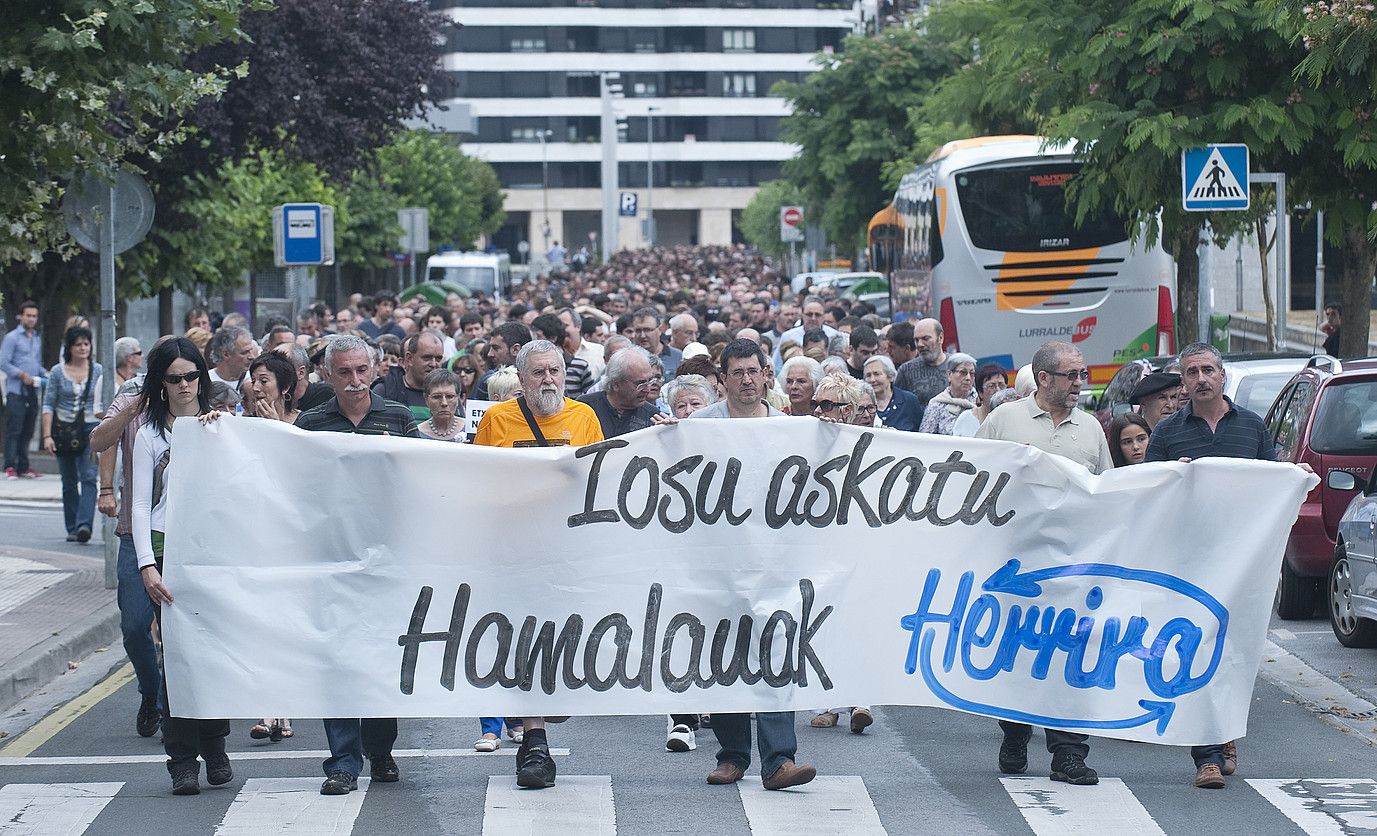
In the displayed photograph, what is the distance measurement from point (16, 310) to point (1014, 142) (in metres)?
12.0

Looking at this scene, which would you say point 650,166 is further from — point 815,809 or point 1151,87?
point 815,809

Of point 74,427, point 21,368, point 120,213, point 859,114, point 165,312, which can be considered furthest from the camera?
point 859,114

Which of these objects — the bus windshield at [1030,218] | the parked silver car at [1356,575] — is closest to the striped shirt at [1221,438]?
the parked silver car at [1356,575]

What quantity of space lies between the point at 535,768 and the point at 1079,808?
2065 millimetres

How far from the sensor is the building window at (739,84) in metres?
129

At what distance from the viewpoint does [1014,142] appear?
24859 millimetres

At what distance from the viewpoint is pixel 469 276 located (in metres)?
58.1

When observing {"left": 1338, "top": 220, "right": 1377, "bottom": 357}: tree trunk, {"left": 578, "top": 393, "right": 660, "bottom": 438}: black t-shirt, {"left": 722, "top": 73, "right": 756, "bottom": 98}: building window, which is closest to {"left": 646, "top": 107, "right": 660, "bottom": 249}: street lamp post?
{"left": 722, "top": 73, "right": 756, "bottom": 98}: building window

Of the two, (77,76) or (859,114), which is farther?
(859,114)

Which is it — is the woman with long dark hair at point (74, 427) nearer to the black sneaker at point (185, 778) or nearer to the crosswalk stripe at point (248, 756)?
the crosswalk stripe at point (248, 756)

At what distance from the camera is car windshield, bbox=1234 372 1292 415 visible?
14.9 metres

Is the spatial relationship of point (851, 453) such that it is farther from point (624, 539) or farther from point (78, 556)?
point (78, 556)

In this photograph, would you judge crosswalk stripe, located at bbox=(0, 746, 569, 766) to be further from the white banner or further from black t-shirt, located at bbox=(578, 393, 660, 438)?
black t-shirt, located at bbox=(578, 393, 660, 438)

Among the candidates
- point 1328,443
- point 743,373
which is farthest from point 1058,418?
point 1328,443
